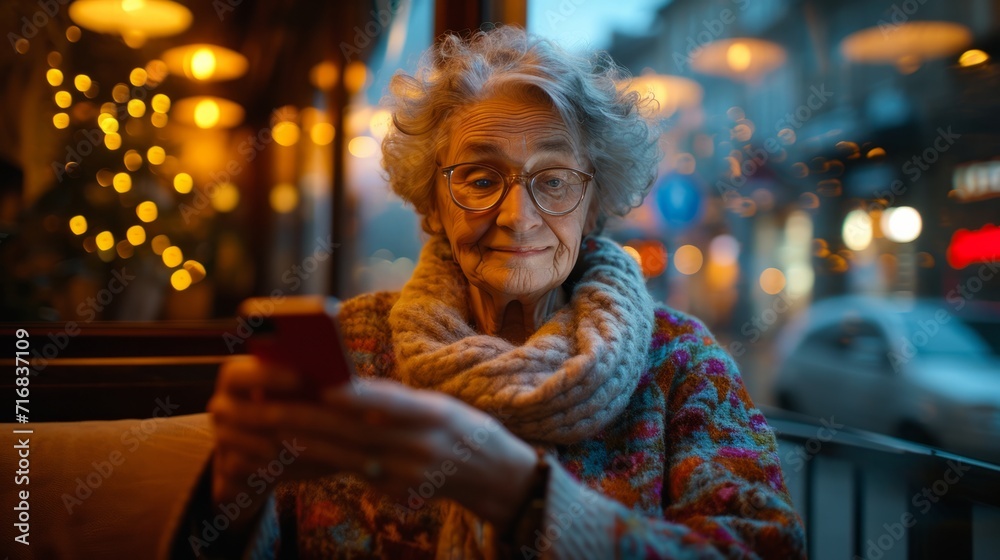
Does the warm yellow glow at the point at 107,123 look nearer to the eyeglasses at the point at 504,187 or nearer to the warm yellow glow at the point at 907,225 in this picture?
the eyeglasses at the point at 504,187

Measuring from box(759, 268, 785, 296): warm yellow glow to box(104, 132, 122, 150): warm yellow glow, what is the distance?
10810mm

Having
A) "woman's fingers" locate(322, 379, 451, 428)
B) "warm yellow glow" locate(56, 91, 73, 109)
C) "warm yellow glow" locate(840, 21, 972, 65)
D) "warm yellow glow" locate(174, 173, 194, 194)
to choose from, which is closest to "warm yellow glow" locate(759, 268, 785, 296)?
"warm yellow glow" locate(840, 21, 972, 65)

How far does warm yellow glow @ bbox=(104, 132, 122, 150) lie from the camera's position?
330cm

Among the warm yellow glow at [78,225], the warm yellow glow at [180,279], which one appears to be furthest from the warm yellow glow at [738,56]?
the warm yellow glow at [78,225]

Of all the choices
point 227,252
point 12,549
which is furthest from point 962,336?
point 227,252

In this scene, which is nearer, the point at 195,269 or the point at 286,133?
the point at 195,269

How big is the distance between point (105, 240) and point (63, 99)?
671 mm

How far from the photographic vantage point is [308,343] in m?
0.86

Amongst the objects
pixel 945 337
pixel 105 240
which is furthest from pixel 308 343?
pixel 945 337

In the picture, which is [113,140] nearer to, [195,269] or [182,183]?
[182,183]

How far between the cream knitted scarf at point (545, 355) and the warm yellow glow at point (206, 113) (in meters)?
4.98

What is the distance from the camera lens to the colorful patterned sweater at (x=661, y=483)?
1176mm

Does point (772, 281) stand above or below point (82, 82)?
below

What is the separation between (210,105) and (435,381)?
5.34 metres
